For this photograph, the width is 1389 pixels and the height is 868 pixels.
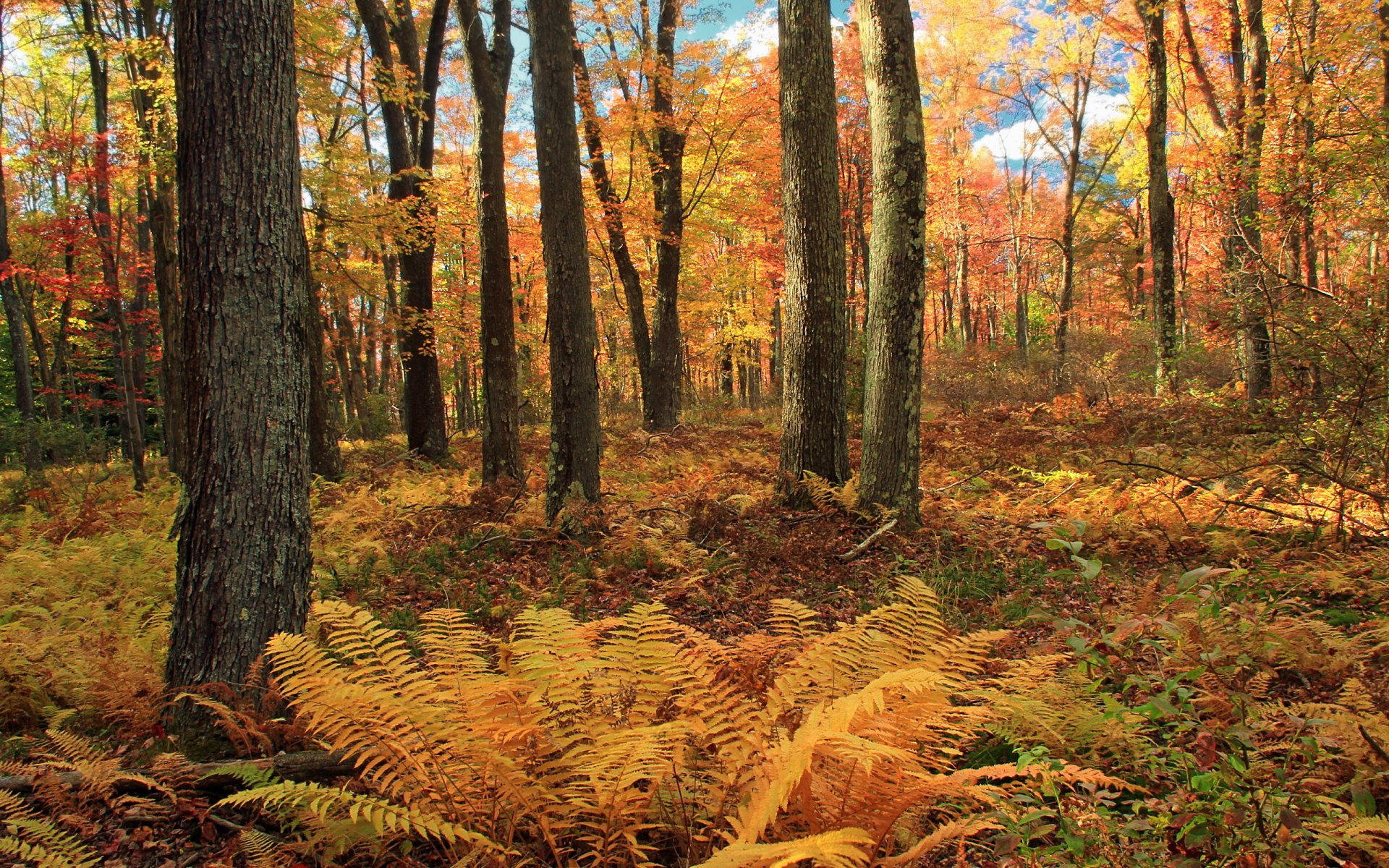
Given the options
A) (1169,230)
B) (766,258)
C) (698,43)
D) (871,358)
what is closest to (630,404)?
(766,258)

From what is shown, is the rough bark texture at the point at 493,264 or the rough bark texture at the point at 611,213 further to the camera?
the rough bark texture at the point at 611,213

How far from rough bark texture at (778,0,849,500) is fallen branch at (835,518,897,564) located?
829mm

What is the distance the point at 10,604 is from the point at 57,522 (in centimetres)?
344

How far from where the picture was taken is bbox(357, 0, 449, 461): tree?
1070 centimetres

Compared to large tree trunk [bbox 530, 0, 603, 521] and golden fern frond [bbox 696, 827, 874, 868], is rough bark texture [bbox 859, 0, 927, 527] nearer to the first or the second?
large tree trunk [bbox 530, 0, 603, 521]

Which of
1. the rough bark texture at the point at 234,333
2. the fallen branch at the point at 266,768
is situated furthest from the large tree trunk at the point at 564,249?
the fallen branch at the point at 266,768

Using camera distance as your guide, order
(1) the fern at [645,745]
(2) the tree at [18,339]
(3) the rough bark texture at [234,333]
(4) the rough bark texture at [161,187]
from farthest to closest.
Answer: (2) the tree at [18,339]
(4) the rough bark texture at [161,187]
(3) the rough bark texture at [234,333]
(1) the fern at [645,745]

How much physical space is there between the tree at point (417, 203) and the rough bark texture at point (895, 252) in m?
7.48

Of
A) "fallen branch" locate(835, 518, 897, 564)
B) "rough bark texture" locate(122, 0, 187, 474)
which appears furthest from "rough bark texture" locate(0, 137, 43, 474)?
"fallen branch" locate(835, 518, 897, 564)

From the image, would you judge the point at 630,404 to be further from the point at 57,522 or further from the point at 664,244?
the point at 57,522

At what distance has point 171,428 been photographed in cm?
1164

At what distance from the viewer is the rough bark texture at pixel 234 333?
118 inches

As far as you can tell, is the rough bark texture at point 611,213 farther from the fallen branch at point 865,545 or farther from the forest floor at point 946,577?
the fallen branch at point 865,545

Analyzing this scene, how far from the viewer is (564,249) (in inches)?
263
